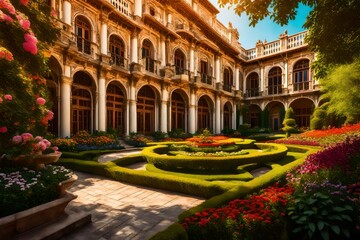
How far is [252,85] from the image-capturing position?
99.0 feet

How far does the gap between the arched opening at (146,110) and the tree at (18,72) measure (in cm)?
1370

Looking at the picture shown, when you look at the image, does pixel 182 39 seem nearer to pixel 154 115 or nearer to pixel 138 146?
pixel 154 115

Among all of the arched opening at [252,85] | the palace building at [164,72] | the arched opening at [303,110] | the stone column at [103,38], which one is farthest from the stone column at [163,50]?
the arched opening at [303,110]

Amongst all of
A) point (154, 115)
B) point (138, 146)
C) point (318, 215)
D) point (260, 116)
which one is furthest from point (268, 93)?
point (318, 215)

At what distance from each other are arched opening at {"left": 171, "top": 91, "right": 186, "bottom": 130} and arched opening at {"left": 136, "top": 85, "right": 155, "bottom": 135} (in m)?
2.73

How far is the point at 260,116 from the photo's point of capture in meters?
28.2

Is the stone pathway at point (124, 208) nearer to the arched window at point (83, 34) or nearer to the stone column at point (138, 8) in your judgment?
the arched window at point (83, 34)

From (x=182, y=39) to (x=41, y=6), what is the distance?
17144 millimetres

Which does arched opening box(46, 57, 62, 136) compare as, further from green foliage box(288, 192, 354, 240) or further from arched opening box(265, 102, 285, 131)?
arched opening box(265, 102, 285, 131)

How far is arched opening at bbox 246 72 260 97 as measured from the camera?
2924 centimetres

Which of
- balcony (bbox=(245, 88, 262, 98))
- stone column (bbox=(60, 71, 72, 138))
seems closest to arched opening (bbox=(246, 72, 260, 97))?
balcony (bbox=(245, 88, 262, 98))

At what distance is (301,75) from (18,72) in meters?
29.0

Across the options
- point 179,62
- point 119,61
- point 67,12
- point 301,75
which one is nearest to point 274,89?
point 301,75

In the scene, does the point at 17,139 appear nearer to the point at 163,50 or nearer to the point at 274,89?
the point at 163,50
